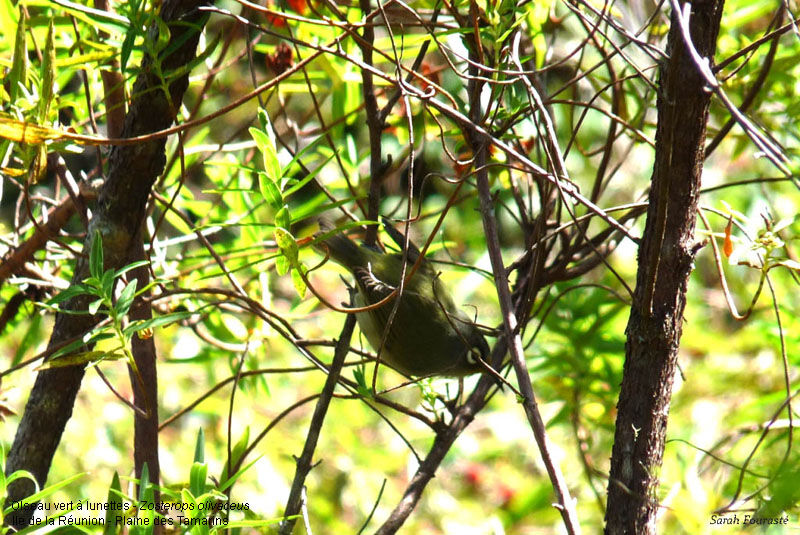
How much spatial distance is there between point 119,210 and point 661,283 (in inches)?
37.5

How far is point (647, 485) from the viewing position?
126 centimetres

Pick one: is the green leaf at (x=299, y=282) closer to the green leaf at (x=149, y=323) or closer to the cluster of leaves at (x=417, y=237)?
the cluster of leaves at (x=417, y=237)

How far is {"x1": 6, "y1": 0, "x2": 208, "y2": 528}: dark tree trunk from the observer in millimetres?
1419

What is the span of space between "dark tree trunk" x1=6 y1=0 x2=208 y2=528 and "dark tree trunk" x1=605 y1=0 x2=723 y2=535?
0.77m

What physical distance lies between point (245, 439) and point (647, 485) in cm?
76

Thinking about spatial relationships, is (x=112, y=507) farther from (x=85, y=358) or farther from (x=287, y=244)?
(x=287, y=244)

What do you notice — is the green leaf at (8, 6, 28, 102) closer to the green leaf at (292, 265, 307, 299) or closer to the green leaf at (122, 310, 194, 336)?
the green leaf at (122, 310, 194, 336)

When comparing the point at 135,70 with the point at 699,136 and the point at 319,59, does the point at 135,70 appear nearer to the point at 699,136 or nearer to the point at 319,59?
the point at 319,59

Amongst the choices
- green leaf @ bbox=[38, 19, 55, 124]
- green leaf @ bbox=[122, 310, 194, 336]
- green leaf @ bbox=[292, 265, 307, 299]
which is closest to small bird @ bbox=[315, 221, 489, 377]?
green leaf @ bbox=[292, 265, 307, 299]

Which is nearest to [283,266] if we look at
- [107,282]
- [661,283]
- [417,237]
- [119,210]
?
[107,282]

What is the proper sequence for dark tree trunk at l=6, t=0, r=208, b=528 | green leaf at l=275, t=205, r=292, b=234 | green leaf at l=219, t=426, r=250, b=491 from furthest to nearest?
green leaf at l=219, t=426, r=250, b=491
dark tree trunk at l=6, t=0, r=208, b=528
green leaf at l=275, t=205, r=292, b=234

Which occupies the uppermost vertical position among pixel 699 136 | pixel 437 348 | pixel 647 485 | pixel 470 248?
pixel 470 248

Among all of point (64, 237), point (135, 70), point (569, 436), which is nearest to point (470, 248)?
point (569, 436)

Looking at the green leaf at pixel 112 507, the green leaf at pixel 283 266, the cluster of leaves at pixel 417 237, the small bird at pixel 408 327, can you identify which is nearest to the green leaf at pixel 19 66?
the cluster of leaves at pixel 417 237
